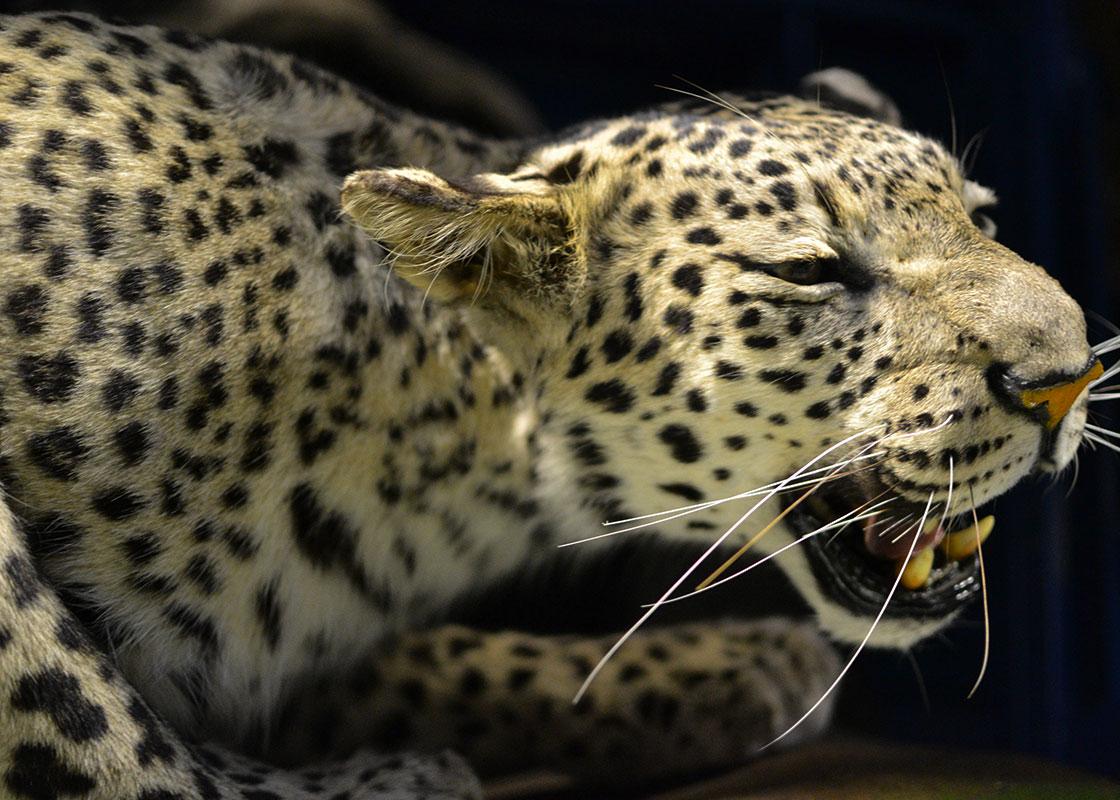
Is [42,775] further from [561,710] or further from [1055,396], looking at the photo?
[1055,396]

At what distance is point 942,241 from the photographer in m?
1.88

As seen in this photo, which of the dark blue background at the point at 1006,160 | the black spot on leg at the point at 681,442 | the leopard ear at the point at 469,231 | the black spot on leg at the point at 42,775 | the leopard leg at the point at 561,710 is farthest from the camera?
the dark blue background at the point at 1006,160

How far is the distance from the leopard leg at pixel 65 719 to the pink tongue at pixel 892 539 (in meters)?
1.14

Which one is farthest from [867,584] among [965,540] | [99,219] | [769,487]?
[99,219]

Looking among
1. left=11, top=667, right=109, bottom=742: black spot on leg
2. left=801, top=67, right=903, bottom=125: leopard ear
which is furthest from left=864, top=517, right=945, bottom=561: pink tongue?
left=11, top=667, right=109, bottom=742: black spot on leg

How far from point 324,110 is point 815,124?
87cm

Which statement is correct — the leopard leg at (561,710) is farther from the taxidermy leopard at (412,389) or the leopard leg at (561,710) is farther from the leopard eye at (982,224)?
the leopard eye at (982,224)

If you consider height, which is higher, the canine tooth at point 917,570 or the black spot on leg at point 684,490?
the black spot on leg at point 684,490

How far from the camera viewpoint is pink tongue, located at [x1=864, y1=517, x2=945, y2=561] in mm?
2002

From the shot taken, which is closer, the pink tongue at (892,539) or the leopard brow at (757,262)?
the leopard brow at (757,262)

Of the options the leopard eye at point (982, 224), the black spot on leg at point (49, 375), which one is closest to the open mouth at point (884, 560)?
the leopard eye at point (982, 224)

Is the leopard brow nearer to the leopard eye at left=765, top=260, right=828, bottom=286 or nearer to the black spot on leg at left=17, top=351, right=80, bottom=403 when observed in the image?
the leopard eye at left=765, top=260, right=828, bottom=286

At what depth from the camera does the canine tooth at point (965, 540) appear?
6.81 ft

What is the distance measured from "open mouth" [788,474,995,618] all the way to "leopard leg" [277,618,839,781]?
35 cm
